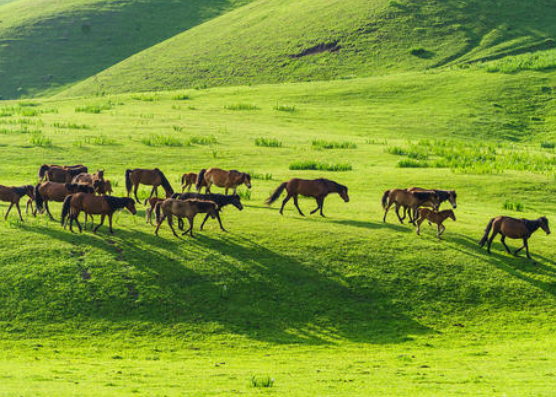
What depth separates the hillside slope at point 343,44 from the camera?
7281 centimetres

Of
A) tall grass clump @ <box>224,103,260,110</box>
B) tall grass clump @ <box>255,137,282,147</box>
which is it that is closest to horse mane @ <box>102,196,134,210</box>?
tall grass clump @ <box>255,137,282,147</box>

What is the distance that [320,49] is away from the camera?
77125 millimetres

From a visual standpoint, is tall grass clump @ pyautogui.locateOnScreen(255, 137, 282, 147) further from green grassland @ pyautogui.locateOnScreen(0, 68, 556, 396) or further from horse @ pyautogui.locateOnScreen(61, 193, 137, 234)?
horse @ pyautogui.locateOnScreen(61, 193, 137, 234)

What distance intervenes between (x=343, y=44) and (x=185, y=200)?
62.1 meters

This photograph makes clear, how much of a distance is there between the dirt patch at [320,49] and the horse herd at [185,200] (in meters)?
54.9

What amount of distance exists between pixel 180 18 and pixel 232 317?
108 meters

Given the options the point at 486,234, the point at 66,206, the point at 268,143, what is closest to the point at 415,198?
the point at 486,234

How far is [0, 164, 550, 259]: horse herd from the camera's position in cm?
1856

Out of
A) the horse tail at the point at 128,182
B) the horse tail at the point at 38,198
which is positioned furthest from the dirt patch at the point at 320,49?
the horse tail at the point at 38,198

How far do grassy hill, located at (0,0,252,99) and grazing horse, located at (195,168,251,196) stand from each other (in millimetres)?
71113

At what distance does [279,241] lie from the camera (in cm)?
1877

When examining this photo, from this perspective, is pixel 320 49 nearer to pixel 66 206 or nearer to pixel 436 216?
pixel 436 216

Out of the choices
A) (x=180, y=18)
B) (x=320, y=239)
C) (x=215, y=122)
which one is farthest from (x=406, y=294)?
(x=180, y=18)

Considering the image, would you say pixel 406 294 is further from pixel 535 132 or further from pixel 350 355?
pixel 535 132
